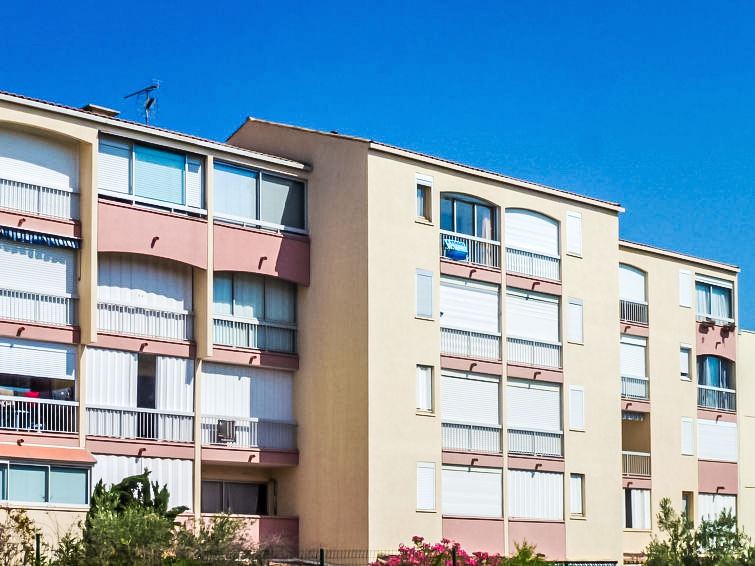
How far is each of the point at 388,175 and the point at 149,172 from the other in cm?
740

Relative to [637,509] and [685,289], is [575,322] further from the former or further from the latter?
[685,289]

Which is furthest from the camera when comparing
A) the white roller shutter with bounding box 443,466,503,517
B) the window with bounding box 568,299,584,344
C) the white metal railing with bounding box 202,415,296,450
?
the window with bounding box 568,299,584,344

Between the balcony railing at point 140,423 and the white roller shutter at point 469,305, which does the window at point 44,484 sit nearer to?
the balcony railing at point 140,423

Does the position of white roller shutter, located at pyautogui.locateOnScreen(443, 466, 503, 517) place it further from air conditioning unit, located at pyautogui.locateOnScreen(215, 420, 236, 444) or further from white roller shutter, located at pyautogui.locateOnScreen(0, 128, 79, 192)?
white roller shutter, located at pyautogui.locateOnScreen(0, 128, 79, 192)

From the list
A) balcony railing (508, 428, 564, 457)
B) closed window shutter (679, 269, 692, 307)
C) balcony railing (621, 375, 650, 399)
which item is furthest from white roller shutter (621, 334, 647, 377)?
balcony railing (508, 428, 564, 457)

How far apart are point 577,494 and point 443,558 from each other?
40.2ft

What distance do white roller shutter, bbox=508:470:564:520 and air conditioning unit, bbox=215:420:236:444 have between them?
9.42m

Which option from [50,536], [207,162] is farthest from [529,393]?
[50,536]

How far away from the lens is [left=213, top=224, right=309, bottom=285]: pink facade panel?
41094 millimetres

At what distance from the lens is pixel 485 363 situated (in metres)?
44.6

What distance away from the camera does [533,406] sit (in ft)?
151

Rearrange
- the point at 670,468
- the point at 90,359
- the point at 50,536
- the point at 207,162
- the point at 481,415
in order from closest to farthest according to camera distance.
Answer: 1. the point at 50,536
2. the point at 90,359
3. the point at 207,162
4. the point at 481,415
5. the point at 670,468

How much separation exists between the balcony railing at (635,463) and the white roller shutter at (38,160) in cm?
2343

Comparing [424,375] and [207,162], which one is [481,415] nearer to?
[424,375]
